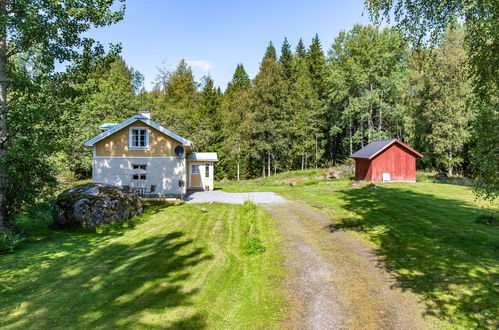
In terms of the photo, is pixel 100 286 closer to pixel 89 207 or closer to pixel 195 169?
pixel 89 207

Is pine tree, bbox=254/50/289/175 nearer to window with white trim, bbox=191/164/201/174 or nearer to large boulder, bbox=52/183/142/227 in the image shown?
window with white trim, bbox=191/164/201/174

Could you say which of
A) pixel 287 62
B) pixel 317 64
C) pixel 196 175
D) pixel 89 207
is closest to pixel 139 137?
pixel 196 175

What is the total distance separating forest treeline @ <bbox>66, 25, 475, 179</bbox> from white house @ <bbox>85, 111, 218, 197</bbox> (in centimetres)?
1149

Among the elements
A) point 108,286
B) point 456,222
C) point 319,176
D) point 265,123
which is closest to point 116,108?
point 265,123

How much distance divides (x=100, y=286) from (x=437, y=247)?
9466 millimetres

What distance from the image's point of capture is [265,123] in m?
38.3

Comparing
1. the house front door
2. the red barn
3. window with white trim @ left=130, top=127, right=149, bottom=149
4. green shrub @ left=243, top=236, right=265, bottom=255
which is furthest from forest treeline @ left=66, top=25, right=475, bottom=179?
green shrub @ left=243, top=236, right=265, bottom=255

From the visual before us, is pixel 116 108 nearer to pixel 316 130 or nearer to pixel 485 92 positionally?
pixel 316 130

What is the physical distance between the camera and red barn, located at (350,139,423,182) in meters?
27.9

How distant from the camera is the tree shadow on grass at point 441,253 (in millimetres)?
5812

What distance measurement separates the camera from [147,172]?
68.7 feet

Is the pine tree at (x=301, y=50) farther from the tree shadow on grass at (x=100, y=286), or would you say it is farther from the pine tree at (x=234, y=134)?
the tree shadow on grass at (x=100, y=286)

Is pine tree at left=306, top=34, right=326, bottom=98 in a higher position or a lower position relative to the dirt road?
higher

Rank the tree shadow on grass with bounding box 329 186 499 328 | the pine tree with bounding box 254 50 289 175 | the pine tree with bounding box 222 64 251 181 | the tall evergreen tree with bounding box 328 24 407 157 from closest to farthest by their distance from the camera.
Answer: the tree shadow on grass with bounding box 329 186 499 328 < the tall evergreen tree with bounding box 328 24 407 157 < the pine tree with bounding box 254 50 289 175 < the pine tree with bounding box 222 64 251 181
